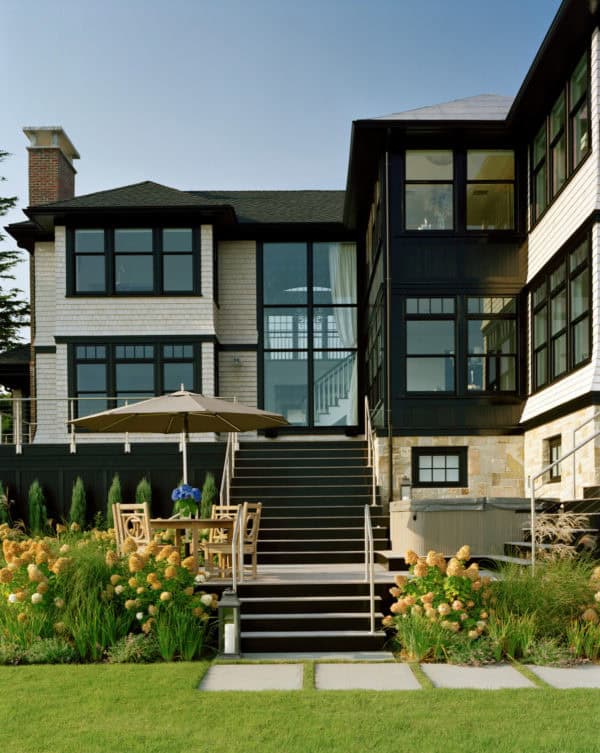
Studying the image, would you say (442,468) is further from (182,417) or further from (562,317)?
(182,417)

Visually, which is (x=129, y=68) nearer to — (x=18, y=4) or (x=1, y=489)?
(x=18, y=4)

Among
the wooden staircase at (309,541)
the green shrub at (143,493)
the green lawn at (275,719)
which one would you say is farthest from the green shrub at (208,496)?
the green lawn at (275,719)

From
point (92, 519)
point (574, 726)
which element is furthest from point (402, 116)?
point (574, 726)

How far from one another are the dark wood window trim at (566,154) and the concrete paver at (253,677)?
8081mm

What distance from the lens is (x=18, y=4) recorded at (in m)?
15.1

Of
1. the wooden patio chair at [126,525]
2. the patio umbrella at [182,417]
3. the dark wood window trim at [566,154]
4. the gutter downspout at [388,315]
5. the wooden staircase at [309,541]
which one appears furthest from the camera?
the gutter downspout at [388,315]

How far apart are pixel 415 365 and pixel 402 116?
13.9ft

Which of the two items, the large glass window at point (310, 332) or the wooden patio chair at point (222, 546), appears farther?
the large glass window at point (310, 332)

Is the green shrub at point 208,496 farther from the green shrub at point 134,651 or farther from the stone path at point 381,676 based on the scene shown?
the stone path at point 381,676

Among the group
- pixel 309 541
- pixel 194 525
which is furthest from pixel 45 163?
pixel 194 525

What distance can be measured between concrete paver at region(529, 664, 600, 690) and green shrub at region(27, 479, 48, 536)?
36.1 ft

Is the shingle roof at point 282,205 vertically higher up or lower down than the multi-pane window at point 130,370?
higher up

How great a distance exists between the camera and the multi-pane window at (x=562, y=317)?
12.7 metres

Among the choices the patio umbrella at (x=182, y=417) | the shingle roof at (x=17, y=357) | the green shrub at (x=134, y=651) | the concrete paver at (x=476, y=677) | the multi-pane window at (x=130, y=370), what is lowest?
the concrete paver at (x=476, y=677)
